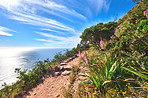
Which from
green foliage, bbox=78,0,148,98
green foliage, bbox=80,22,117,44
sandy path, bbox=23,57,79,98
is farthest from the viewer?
green foliage, bbox=80,22,117,44

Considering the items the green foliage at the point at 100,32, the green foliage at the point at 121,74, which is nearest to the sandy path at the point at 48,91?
the green foliage at the point at 121,74

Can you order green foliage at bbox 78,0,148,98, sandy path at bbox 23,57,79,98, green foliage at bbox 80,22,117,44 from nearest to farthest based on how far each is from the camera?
green foliage at bbox 78,0,148,98 < sandy path at bbox 23,57,79,98 < green foliage at bbox 80,22,117,44

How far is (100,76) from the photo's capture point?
208cm

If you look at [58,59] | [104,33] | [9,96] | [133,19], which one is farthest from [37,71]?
[104,33]

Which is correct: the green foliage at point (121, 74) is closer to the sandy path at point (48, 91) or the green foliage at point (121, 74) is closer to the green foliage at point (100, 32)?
the sandy path at point (48, 91)

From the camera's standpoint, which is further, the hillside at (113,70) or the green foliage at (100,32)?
the green foliage at (100,32)

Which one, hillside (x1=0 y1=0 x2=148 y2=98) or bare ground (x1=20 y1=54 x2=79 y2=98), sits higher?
hillside (x1=0 y1=0 x2=148 y2=98)

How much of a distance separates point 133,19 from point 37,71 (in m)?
7.11

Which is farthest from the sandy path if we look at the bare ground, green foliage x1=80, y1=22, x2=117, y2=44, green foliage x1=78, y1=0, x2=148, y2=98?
green foliage x1=80, y1=22, x2=117, y2=44

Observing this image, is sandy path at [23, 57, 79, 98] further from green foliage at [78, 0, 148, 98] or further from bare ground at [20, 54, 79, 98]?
green foliage at [78, 0, 148, 98]

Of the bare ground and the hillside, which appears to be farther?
the bare ground


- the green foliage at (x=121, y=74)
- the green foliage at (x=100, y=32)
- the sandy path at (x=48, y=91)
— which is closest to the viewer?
the green foliage at (x=121, y=74)

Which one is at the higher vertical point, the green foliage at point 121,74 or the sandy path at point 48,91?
the green foliage at point 121,74

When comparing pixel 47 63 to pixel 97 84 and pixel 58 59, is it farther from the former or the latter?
pixel 97 84
